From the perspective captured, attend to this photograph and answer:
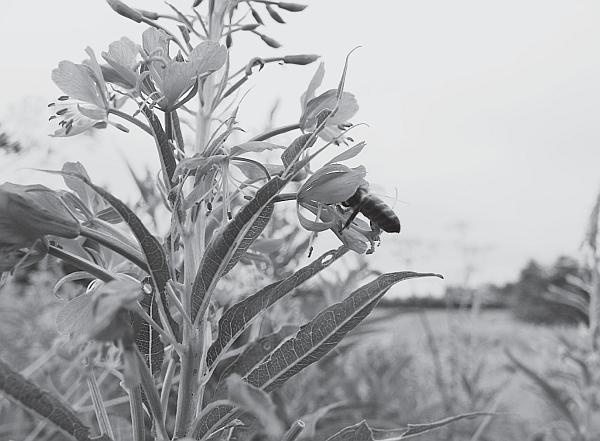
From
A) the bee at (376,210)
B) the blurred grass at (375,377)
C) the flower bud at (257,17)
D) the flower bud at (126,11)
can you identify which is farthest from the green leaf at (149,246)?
the blurred grass at (375,377)

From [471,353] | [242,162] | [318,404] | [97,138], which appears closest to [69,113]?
[242,162]

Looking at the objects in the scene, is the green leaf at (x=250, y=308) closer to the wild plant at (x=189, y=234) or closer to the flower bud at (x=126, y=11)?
the wild plant at (x=189, y=234)

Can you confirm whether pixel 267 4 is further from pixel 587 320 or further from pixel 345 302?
pixel 587 320

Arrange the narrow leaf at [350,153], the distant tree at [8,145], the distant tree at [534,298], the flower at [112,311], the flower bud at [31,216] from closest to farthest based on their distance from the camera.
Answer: the flower at [112,311] → the flower bud at [31,216] → the narrow leaf at [350,153] → the distant tree at [8,145] → the distant tree at [534,298]

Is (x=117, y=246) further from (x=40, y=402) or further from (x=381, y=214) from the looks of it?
(x=381, y=214)

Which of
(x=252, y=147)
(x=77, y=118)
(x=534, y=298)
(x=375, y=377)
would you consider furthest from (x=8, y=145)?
(x=534, y=298)

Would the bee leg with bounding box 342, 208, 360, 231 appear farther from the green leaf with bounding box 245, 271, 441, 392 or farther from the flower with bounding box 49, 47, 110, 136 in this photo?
the flower with bounding box 49, 47, 110, 136
